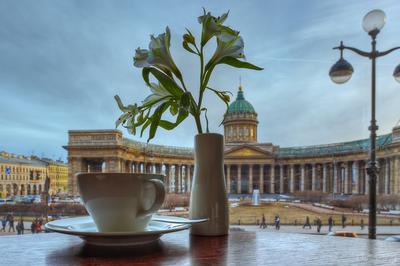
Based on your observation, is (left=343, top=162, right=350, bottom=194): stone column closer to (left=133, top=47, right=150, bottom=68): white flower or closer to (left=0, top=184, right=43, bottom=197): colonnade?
(left=0, top=184, right=43, bottom=197): colonnade

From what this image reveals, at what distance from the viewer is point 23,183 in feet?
35.8

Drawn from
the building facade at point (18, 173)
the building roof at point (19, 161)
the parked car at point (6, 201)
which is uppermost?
the building roof at point (19, 161)

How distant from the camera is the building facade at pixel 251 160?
775 inches

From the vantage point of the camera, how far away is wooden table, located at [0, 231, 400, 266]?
2.13 feet

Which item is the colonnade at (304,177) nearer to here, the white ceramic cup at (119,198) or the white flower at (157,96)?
the white flower at (157,96)

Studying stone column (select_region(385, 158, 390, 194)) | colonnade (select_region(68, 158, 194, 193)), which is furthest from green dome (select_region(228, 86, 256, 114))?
stone column (select_region(385, 158, 390, 194))

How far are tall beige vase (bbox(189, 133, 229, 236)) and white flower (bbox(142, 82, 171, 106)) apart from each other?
18cm

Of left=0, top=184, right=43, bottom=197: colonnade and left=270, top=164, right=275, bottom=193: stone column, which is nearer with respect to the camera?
left=0, top=184, right=43, bottom=197: colonnade

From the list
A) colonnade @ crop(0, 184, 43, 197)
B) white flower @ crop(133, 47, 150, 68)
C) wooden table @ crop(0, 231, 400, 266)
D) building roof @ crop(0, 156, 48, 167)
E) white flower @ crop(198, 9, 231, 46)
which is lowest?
colonnade @ crop(0, 184, 43, 197)

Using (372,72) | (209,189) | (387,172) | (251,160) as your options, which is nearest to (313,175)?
(251,160)

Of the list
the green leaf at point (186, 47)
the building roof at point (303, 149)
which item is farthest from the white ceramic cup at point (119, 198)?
the building roof at point (303, 149)

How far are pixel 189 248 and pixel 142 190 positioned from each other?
0.64 ft

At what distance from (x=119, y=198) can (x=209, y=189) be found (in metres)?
0.37

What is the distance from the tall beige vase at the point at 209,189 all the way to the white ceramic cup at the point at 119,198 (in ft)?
0.86
